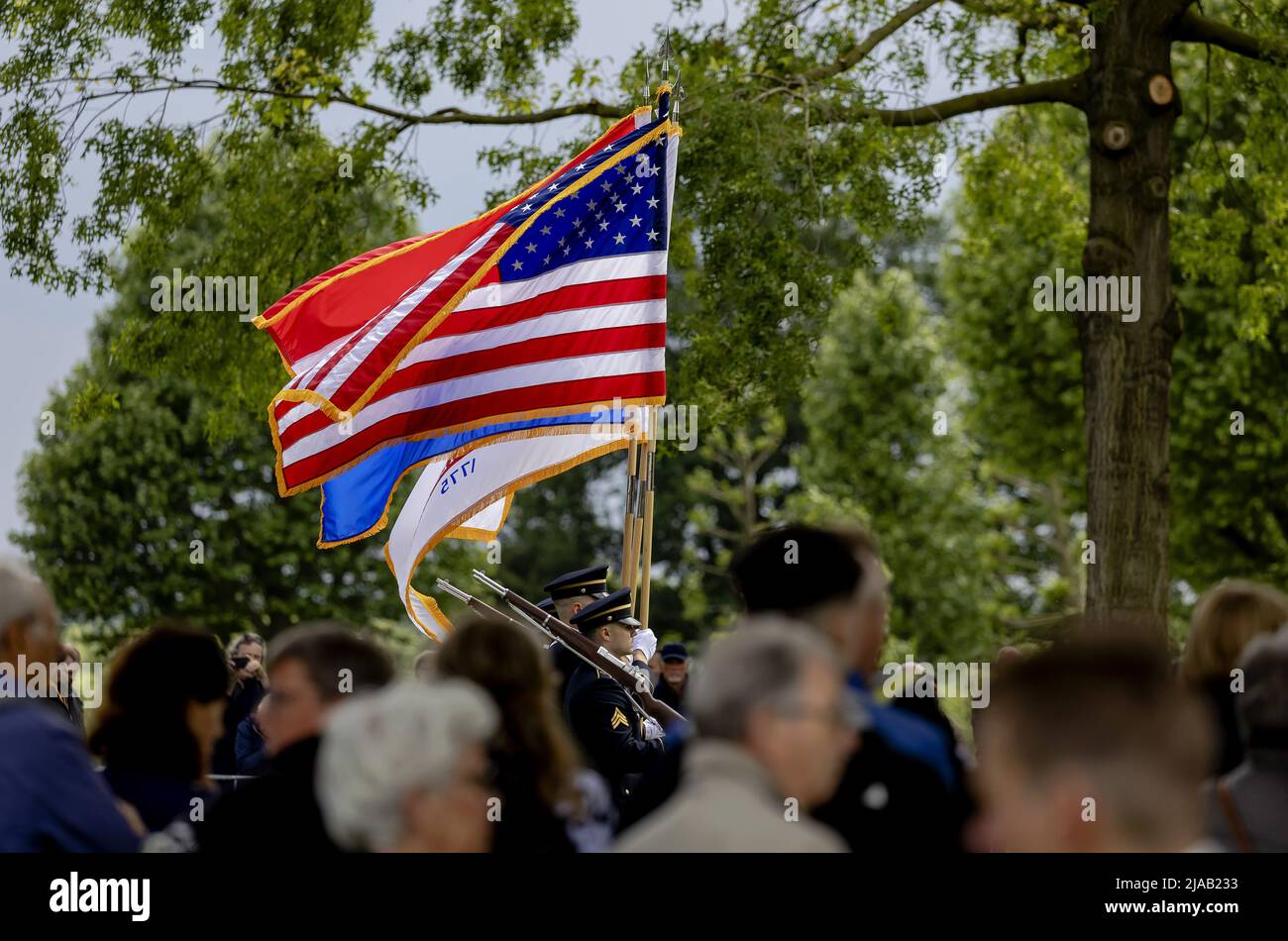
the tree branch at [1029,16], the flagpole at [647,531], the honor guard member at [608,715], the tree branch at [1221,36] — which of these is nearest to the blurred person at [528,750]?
the honor guard member at [608,715]

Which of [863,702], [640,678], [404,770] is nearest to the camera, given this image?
[404,770]

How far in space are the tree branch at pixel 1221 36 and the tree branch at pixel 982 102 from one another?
88 centimetres

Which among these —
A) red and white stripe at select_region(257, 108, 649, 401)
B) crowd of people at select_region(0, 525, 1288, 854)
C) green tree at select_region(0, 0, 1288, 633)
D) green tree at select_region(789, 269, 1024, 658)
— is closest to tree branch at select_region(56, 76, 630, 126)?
green tree at select_region(0, 0, 1288, 633)

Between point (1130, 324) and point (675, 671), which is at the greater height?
point (1130, 324)

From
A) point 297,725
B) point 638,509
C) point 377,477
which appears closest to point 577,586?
point 638,509

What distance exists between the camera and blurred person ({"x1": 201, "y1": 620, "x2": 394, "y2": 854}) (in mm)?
3855

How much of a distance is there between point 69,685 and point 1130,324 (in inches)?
315

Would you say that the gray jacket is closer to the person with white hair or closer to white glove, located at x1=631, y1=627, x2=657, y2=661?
the person with white hair

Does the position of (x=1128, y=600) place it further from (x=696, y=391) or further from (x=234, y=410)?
(x=234, y=410)

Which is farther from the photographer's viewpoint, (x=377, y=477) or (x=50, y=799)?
(x=377, y=477)

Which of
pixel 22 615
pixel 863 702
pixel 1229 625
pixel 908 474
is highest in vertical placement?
pixel 908 474

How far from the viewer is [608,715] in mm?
7363

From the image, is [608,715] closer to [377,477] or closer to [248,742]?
[248,742]
